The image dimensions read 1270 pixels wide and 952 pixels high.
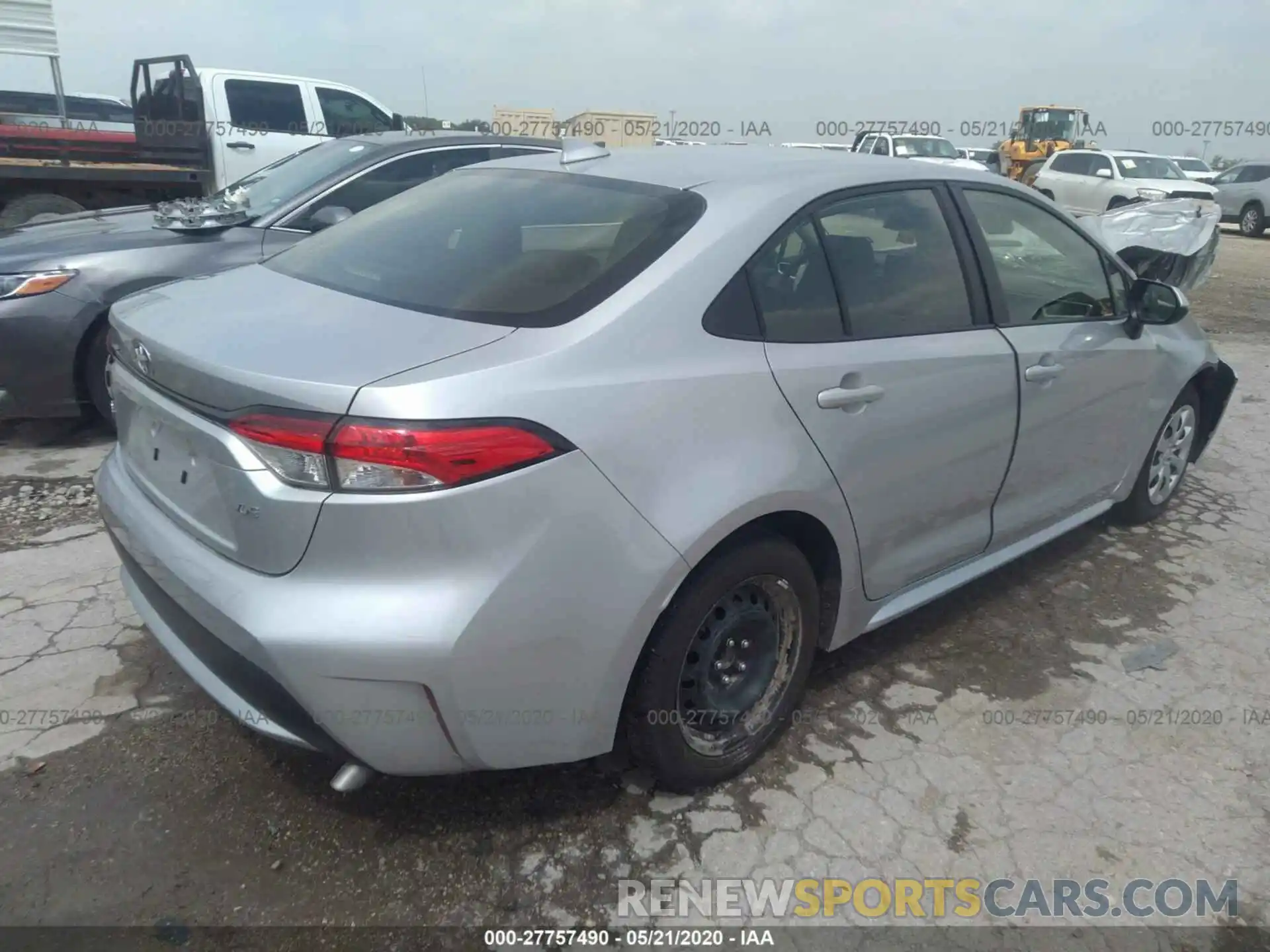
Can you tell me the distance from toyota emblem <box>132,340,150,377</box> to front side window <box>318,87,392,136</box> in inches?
326

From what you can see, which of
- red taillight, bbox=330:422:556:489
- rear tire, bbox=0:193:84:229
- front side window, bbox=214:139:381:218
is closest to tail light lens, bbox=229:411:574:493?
red taillight, bbox=330:422:556:489

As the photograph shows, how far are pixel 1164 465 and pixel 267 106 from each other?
8.98 m

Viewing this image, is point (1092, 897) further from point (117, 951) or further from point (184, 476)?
point (184, 476)

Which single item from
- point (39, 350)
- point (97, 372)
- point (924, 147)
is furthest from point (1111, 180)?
point (39, 350)

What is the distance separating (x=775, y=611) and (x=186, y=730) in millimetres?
1723

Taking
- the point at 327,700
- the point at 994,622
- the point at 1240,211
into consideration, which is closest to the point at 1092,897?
the point at 994,622

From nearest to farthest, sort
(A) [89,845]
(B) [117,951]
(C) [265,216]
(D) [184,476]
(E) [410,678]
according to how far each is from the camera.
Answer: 1. (E) [410,678]
2. (B) [117,951]
3. (D) [184,476]
4. (A) [89,845]
5. (C) [265,216]

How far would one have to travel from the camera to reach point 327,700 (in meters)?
1.83

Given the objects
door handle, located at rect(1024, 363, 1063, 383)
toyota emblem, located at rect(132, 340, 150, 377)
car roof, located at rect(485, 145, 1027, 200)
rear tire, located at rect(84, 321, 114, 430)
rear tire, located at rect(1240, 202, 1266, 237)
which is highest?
car roof, located at rect(485, 145, 1027, 200)

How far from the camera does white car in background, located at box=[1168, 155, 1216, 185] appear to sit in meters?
21.4

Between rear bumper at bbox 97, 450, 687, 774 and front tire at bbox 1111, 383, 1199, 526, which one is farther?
front tire at bbox 1111, 383, 1199, 526

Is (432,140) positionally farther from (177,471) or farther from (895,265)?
(177,471)

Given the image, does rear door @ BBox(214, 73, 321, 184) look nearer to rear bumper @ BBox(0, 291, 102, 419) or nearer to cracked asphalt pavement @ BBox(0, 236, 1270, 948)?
rear bumper @ BBox(0, 291, 102, 419)

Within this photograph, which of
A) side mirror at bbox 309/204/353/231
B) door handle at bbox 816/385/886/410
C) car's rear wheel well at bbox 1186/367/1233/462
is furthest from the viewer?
side mirror at bbox 309/204/353/231
